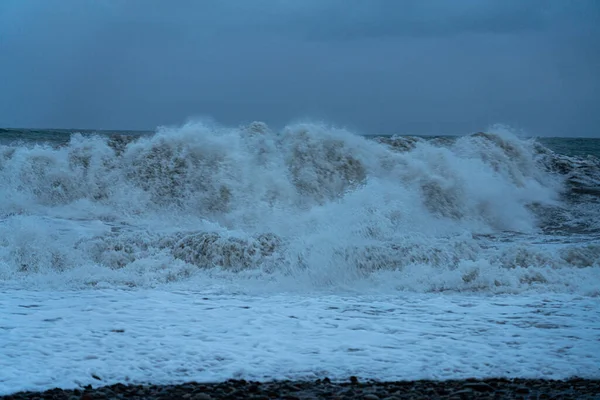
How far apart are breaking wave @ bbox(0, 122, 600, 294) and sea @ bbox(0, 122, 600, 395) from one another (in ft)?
0.14

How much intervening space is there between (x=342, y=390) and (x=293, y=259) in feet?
15.2

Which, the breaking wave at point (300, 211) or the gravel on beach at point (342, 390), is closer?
the gravel on beach at point (342, 390)

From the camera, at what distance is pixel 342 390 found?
404 cm

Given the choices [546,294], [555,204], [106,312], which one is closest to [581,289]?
[546,294]

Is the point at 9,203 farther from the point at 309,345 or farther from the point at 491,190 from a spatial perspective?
the point at 491,190

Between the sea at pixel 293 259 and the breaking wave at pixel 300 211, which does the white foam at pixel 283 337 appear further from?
the breaking wave at pixel 300 211

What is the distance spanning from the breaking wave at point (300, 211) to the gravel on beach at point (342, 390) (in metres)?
3.39

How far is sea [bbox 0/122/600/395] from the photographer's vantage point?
15.6ft

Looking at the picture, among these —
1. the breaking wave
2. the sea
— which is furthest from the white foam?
the breaking wave

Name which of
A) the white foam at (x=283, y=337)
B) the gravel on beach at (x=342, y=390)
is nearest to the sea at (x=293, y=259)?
the white foam at (x=283, y=337)

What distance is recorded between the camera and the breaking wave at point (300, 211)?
833 cm

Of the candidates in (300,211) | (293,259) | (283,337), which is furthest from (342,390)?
(300,211)

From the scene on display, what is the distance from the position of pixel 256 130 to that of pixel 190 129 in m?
1.70

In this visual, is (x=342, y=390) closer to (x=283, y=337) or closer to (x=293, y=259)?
(x=283, y=337)
